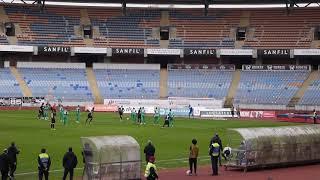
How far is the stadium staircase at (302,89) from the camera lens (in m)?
66.1

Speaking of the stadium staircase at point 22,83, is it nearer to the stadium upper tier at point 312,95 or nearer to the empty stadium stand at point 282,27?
the empty stadium stand at point 282,27

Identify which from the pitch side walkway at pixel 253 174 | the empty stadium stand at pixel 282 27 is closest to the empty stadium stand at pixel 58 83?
the empty stadium stand at pixel 282 27

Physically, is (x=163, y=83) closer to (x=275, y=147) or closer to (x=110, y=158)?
(x=275, y=147)

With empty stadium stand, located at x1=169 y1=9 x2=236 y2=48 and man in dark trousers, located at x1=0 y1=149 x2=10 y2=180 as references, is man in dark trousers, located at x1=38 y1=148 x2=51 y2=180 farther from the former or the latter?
empty stadium stand, located at x1=169 y1=9 x2=236 y2=48

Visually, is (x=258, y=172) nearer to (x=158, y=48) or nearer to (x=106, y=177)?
(x=106, y=177)

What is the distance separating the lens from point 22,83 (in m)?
69.7

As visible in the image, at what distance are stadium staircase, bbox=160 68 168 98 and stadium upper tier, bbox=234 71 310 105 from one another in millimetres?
9675

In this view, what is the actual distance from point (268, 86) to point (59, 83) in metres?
28.6

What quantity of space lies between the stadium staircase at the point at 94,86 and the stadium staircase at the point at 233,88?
→ 16687mm

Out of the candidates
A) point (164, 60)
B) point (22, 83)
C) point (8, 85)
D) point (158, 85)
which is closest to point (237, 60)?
point (164, 60)

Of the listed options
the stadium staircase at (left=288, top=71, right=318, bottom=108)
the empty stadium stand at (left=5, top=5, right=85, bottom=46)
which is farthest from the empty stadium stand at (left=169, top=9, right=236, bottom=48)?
the empty stadium stand at (left=5, top=5, right=85, bottom=46)

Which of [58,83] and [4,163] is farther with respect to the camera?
[58,83]

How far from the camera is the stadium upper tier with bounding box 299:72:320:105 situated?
6544 centimetres

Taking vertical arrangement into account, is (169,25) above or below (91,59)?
above
